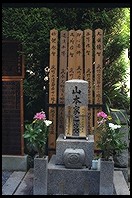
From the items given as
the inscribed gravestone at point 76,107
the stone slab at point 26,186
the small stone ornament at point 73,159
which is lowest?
the stone slab at point 26,186

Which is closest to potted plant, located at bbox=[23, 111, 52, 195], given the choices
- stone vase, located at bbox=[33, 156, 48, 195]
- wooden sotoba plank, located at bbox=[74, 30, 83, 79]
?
stone vase, located at bbox=[33, 156, 48, 195]

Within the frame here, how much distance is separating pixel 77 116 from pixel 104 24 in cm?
281

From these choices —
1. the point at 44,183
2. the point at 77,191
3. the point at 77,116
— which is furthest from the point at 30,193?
the point at 77,116

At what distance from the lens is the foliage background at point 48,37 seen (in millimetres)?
8891

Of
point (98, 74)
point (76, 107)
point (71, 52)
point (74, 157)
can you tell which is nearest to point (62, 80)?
point (71, 52)

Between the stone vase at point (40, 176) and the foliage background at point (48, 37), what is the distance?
9.00ft

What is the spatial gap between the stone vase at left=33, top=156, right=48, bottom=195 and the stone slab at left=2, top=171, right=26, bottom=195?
559mm

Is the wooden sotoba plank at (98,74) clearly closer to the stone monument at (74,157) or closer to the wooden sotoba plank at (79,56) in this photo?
the wooden sotoba plank at (79,56)

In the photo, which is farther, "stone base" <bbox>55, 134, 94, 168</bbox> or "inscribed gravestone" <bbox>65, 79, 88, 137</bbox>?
"inscribed gravestone" <bbox>65, 79, 88, 137</bbox>

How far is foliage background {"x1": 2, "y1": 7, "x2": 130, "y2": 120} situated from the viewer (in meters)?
8.89

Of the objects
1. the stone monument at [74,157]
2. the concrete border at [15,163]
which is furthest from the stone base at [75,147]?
the concrete border at [15,163]

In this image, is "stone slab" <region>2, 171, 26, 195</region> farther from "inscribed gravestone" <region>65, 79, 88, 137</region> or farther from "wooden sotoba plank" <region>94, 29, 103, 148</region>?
"wooden sotoba plank" <region>94, 29, 103, 148</region>

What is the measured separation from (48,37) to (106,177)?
13.1 feet

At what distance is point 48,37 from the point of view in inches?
350
